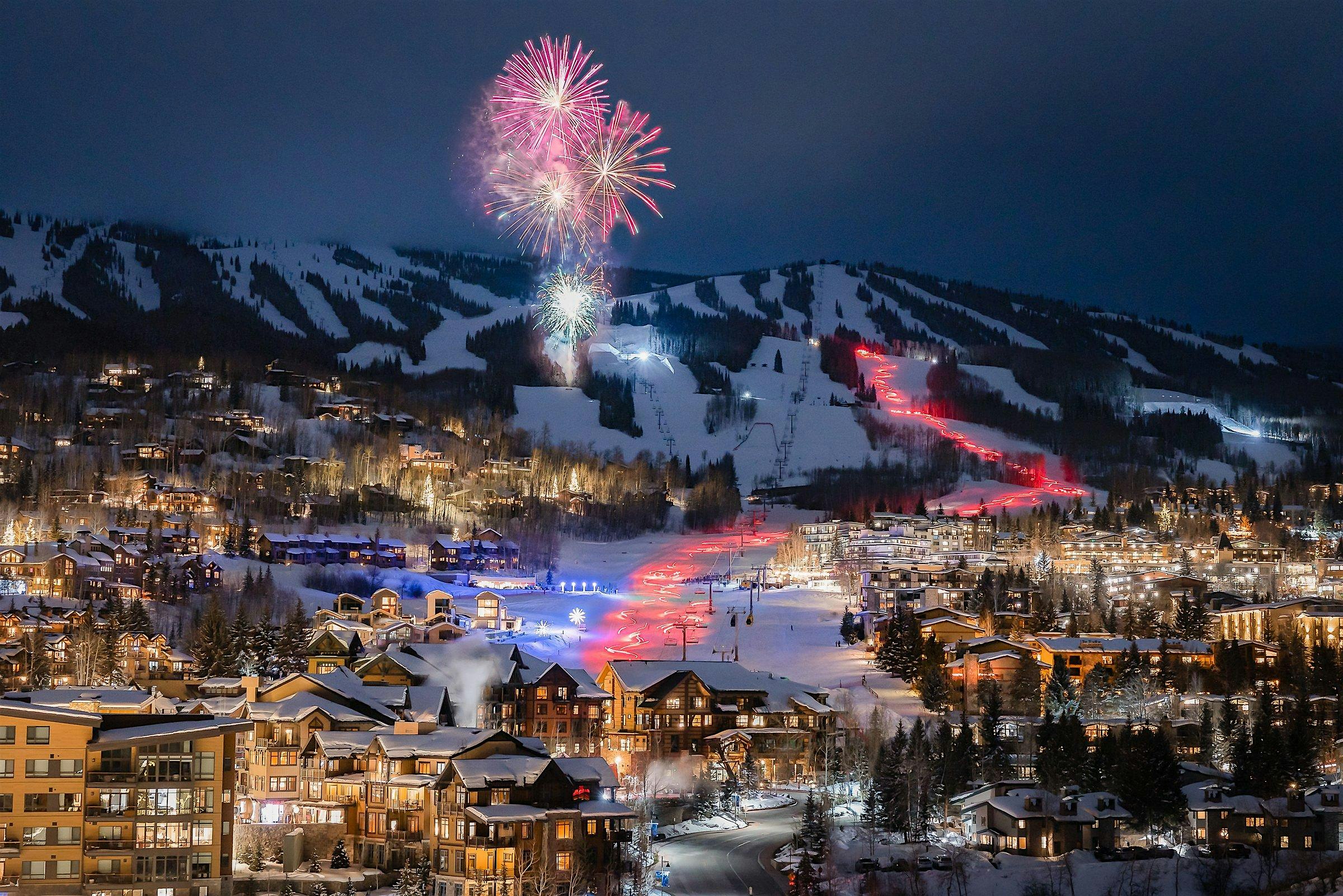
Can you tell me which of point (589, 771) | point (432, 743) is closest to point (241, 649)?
point (432, 743)

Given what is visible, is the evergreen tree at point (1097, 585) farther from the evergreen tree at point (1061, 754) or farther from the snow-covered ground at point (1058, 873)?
the snow-covered ground at point (1058, 873)

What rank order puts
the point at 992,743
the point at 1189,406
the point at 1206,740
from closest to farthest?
1. the point at 992,743
2. the point at 1206,740
3. the point at 1189,406

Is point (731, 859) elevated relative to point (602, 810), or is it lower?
lower

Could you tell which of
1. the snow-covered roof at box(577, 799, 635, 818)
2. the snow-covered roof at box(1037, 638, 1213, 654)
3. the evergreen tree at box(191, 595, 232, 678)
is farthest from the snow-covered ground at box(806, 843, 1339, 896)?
the evergreen tree at box(191, 595, 232, 678)

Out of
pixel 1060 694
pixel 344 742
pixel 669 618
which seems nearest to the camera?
pixel 344 742

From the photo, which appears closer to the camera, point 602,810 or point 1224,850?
point 602,810

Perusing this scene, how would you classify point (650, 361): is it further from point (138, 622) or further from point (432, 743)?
point (432, 743)

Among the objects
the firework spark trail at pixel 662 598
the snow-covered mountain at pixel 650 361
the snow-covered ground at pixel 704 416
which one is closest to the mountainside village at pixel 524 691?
the firework spark trail at pixel 662 598
